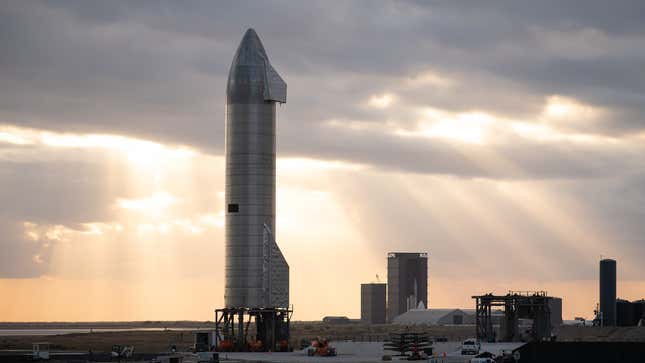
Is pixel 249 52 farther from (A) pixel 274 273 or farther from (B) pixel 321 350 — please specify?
(B) pixel 321 350

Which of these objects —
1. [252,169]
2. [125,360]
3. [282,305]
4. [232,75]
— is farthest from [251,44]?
[125,360]

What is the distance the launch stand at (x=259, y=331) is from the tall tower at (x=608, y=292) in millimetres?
35664

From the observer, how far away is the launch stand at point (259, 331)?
13075cm

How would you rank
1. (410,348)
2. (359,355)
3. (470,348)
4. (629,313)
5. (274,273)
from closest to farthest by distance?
(470,348)
(410,348)
(359,355)
(629,313)
(274,273)

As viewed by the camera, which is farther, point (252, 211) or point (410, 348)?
point (252, 211)

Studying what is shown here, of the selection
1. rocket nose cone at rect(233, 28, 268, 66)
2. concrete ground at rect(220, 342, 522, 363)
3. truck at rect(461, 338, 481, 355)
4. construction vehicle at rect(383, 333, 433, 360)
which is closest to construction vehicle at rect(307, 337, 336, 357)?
concrete ground at rect(220, 342, 522, 363)

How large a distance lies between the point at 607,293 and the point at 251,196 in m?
42.2

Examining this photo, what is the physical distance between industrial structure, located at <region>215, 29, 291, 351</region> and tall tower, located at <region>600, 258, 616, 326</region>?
3600 cm

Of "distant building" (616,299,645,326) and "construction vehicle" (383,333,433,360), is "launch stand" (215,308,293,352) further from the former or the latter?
"distant building" (616,299,645,326)

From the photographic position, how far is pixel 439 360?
333 ft

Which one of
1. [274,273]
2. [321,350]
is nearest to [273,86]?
[274,273]

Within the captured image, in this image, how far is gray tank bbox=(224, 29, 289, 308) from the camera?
132m

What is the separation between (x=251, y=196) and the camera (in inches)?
5177

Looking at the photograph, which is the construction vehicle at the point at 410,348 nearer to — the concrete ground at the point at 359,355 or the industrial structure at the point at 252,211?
the concrete ground at the point at 359,355
